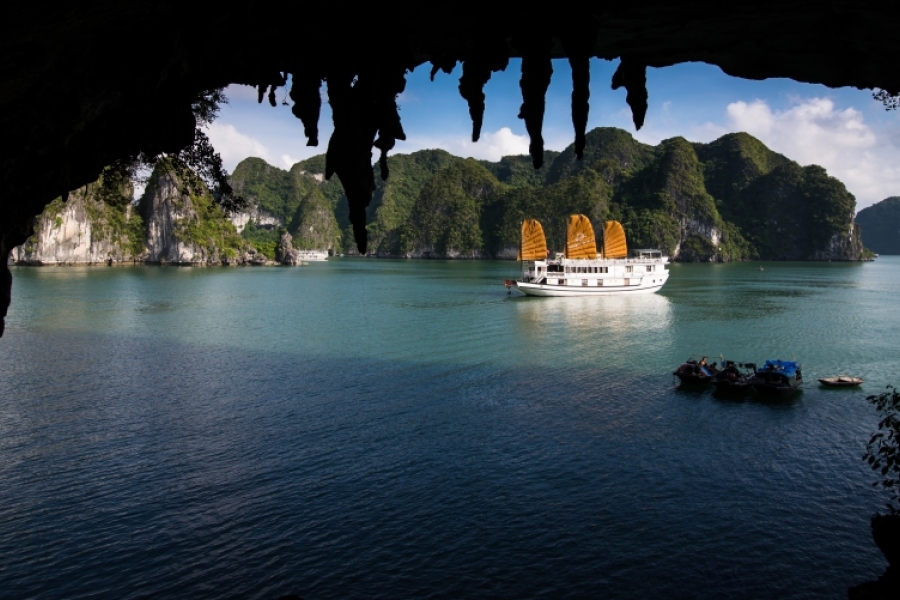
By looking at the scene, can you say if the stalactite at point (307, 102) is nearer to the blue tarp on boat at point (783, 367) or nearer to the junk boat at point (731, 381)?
the junk boat at point (731, 381)

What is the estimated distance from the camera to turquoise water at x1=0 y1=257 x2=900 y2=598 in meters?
12.3

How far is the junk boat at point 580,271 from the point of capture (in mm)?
65750

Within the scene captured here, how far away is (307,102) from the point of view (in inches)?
293

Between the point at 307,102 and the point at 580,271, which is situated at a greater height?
the point at 307,102

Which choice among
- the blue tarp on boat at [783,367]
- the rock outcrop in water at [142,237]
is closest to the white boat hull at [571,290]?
the blue tarp on boat at [783,367]

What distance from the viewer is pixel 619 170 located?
611 ft

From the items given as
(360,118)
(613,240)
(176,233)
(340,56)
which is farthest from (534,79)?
(176,233)

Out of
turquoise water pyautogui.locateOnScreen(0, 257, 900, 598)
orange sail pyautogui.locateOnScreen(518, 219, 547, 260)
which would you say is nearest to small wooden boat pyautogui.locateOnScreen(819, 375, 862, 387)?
turquoise water pyautogui.locateOnScreen(0, 257, 900, 598)

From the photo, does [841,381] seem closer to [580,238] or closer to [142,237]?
[580,238]

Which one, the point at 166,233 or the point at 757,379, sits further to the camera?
the point at 166,233

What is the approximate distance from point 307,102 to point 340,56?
30.0 inches

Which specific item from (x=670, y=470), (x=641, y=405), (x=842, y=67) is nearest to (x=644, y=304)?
(x=641, y=405)

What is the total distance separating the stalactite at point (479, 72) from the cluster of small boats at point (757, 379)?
22615mm

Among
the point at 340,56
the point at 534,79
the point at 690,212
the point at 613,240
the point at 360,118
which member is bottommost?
the point at 360,118
